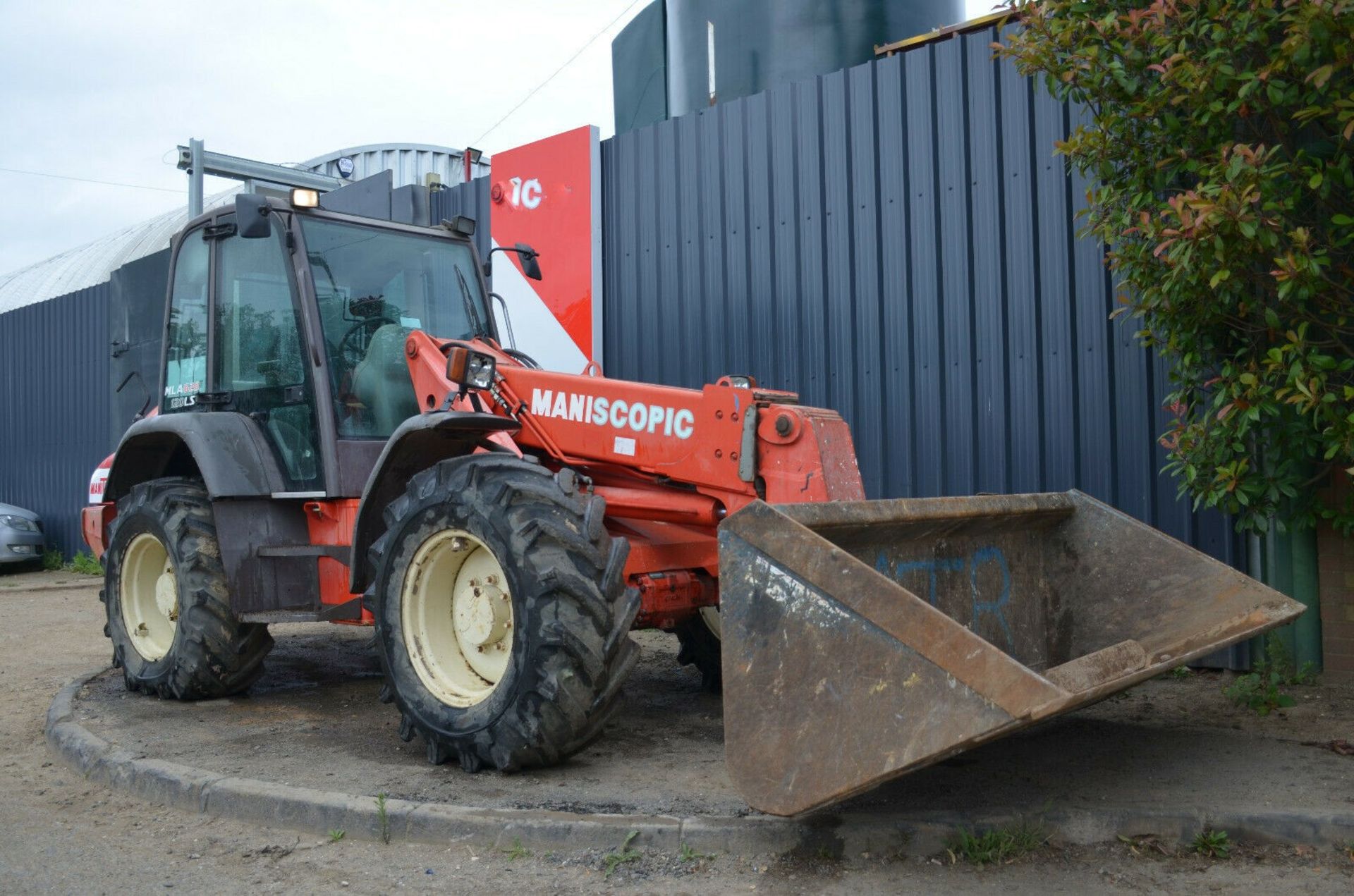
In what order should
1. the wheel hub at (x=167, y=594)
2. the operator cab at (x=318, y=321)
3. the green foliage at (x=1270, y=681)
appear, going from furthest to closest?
1. the wheel hub at (x=167, y=594)
2. the operator cab at (x=318, y=321)
3. the green foliage at (x=1270, y=681)

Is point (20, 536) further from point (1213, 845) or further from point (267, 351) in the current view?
point (1213, 845)

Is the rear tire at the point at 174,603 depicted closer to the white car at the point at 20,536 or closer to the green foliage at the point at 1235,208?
the green foliage at the point at 1235,208

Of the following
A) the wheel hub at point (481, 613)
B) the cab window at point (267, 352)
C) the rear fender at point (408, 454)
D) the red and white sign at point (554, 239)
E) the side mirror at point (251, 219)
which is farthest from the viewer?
the red and white sign at point (554, 239)

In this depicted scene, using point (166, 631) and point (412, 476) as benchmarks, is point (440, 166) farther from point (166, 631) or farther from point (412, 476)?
point (412, 476)

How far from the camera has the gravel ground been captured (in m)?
3.61

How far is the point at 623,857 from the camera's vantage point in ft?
12.5

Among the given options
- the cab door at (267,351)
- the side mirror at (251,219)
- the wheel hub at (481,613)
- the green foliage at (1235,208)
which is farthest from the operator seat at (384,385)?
the green foliage at (1235,208)

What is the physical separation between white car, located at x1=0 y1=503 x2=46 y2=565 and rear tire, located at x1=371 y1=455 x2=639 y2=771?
12.1 m

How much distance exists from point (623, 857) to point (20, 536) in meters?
14.0

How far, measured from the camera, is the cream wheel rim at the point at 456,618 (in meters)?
4.84

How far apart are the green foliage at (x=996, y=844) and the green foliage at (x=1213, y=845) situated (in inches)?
19.2

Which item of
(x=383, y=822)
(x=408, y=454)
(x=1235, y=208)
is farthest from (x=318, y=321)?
(x=1235, y=208)

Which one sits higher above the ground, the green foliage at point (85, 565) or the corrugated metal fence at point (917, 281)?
the corrugated metal fence at point (917, 281)

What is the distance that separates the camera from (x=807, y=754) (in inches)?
140
